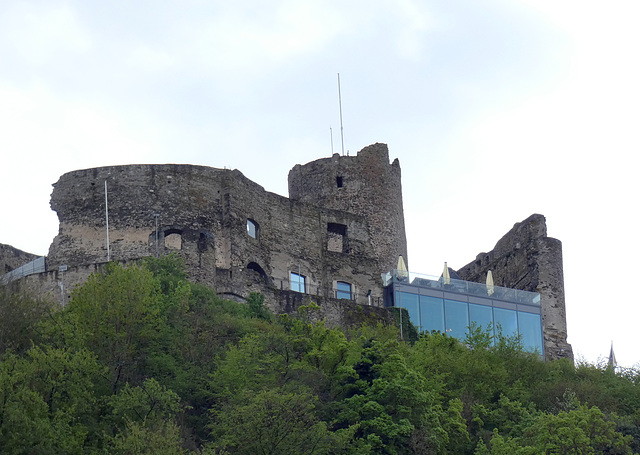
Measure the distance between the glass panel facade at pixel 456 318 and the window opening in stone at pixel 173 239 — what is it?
914 cm

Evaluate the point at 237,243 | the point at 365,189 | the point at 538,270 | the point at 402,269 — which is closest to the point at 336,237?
the point at 402,269

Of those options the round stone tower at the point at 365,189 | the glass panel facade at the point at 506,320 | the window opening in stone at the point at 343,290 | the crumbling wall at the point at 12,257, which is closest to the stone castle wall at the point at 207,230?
the window opening in stone at the point at 343,290

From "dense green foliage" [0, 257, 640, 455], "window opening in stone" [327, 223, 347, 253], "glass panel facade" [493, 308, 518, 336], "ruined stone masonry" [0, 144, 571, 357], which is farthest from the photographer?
"window opening in stone" [327, 223, 347, 253]

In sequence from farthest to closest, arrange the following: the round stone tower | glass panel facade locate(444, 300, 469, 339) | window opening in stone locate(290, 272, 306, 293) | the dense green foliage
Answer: the round stone tower < window opening in stone locate(290, 272, 306, 293) < glass panel facade locate(444, 300, 469, 339) < the dense green foliage

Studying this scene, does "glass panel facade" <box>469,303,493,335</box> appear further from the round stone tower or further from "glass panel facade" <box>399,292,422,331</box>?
the round stone tower

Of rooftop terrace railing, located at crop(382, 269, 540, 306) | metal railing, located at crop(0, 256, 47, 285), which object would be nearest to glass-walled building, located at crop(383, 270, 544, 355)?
rooftop terrace railing, located at crop(382, 269, 540, 306)

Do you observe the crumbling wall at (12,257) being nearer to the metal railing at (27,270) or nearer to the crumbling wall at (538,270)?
the metal railing at (27,270)

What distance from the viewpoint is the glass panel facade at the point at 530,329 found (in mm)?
49031

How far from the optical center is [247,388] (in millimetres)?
35500

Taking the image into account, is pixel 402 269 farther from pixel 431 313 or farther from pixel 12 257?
pixel 12 257

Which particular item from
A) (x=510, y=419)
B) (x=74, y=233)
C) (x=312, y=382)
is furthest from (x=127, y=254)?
(x=510, y=419)

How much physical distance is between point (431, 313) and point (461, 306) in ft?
3.59

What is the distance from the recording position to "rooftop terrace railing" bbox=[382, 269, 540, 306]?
159ft

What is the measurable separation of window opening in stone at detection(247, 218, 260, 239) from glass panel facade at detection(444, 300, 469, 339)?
6.67m
